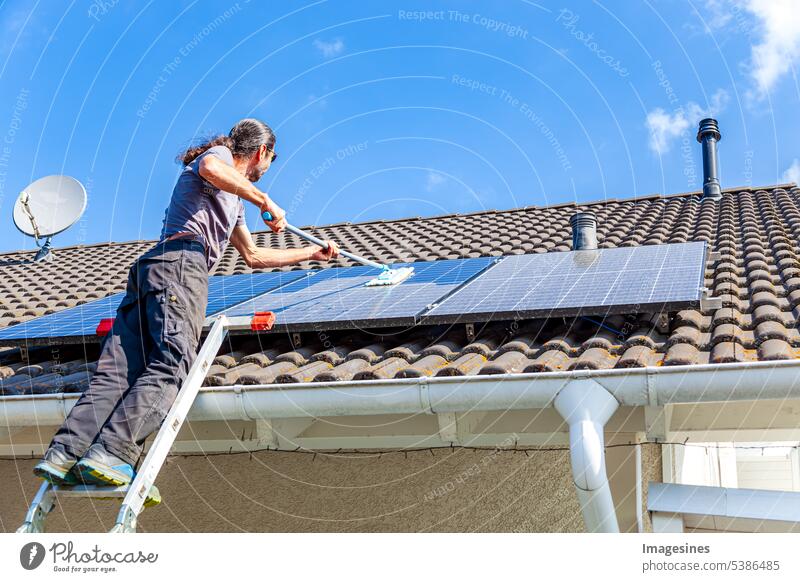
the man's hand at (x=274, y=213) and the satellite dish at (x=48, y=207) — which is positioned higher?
the satellite dish at (x=48, y=207)

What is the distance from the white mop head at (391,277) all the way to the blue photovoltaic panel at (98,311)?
2.89 ft

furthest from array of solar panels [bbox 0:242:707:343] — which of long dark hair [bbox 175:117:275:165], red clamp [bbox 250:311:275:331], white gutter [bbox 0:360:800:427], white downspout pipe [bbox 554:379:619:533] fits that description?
long dark hair [bbox 175:117:275:165]

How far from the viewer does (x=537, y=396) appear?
12.7ft

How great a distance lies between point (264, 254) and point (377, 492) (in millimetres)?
1640

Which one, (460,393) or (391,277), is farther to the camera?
(391,277)

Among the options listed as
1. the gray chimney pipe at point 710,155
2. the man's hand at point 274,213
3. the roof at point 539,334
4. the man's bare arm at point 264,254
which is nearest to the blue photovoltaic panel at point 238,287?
the roof at point 539,334

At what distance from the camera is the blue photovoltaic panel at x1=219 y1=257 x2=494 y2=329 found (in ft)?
16.0

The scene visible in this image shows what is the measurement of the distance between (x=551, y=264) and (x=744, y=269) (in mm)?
1503

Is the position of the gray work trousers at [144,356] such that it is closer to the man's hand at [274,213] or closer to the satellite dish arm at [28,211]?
the man's hand at [274,213]

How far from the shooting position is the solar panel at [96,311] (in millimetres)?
5254
